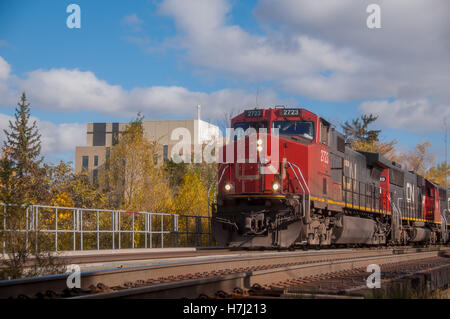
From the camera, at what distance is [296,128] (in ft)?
53.0

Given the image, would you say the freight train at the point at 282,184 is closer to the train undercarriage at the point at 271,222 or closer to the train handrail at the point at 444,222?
the train undercarriage at the point at 271,222

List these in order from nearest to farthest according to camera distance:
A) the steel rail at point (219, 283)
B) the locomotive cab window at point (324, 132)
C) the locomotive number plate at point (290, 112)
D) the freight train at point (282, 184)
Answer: the steel rail at point (219, 283)
the freight train at point (282, 184)
the locomotive number plate at point (290, 112)
the locomotive cab window at point (324, 132)

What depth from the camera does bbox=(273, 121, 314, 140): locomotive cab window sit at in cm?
1602

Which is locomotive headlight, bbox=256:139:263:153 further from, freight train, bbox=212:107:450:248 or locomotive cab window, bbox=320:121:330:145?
locomotive cab window, bbox=320:121:330:145

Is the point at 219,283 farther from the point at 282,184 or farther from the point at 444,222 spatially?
the point at 444,222

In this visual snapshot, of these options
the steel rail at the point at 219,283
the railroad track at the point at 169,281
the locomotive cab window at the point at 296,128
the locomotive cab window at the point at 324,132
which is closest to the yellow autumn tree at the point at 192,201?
the locomotive cab window at the point at 324,132

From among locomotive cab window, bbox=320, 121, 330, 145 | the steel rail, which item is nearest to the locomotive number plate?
locomotive cab window, bbox=320, 121, 330, 145

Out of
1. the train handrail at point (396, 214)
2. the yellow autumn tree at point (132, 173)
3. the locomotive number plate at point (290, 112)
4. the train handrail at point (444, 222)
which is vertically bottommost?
the train handrail at point (444, 222)

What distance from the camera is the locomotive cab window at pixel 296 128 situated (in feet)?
52.5

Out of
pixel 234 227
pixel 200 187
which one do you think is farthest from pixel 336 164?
pixel 200 187

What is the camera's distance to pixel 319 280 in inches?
354

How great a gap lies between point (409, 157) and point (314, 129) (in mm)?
62910

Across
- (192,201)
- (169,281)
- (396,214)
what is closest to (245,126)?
(169,281)
